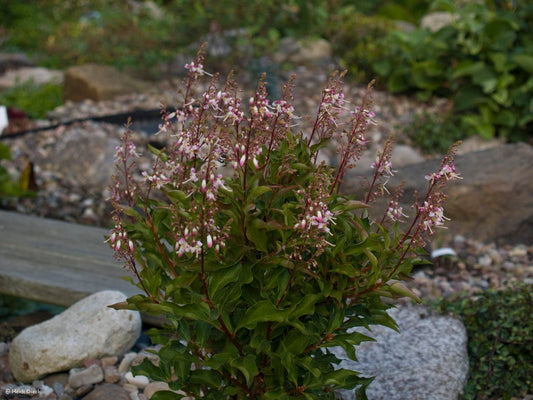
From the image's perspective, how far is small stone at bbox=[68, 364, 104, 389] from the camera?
287 cm

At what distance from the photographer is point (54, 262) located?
12.2 ft

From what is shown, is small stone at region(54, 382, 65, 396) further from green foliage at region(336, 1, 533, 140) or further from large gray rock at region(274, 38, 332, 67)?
large gray rock at region(274, 38, 332, 67)

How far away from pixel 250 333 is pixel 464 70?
4.62 metres

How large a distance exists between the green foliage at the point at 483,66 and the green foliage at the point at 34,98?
3716 mm

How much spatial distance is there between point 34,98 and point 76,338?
187 inches

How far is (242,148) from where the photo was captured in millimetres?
1824

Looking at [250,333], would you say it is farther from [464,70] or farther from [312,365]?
[464,70]

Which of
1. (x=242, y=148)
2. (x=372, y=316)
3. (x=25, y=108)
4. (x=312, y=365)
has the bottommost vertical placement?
(x=25, y=108)

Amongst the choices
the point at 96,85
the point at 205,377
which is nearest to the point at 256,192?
the point at 205,377

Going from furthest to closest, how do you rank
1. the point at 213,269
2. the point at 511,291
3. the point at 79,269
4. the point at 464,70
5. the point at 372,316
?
the point at 464,70, the point at 79,269, the point at 511,291, the point at 372,316, the point at 213,269

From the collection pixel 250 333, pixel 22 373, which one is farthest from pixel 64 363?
pixel 250 333

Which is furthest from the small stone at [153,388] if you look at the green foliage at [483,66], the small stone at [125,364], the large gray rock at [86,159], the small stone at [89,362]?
the green foliage at [483,66]

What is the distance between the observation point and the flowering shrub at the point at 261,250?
6.13ft

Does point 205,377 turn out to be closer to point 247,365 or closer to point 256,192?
point 247,365
